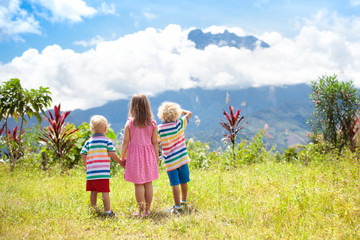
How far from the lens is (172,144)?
409 centimetres

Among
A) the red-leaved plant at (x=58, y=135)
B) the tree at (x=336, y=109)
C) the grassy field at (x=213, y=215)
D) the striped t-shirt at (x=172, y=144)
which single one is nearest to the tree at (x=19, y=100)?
the red-leaved plant at (x=58, y=135)

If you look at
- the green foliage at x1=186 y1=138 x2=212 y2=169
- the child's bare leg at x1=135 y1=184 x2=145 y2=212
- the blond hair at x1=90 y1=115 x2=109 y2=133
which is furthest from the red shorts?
the green foliage at x1=186 y1=138 x2=212 y2=169

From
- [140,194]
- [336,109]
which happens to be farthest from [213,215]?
[336,109]

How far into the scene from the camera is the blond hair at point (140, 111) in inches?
156

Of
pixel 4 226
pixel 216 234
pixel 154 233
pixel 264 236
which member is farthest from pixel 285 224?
pixel 4 226

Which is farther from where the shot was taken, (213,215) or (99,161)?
(99,161)

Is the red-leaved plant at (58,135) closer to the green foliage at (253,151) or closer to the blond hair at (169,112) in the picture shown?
the blond hair at (169,112)

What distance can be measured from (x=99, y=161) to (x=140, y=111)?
0.94 m

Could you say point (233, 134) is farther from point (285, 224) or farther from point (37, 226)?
point (37, 226)

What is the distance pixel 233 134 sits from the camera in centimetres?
824

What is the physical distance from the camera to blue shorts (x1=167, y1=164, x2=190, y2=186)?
4.05 meters

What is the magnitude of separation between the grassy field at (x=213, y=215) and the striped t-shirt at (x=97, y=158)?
51 cm

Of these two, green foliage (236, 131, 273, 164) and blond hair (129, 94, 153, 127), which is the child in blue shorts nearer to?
blond hair (129, 94, 153, 127)

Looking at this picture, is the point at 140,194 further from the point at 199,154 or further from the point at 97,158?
the point at 199,154
